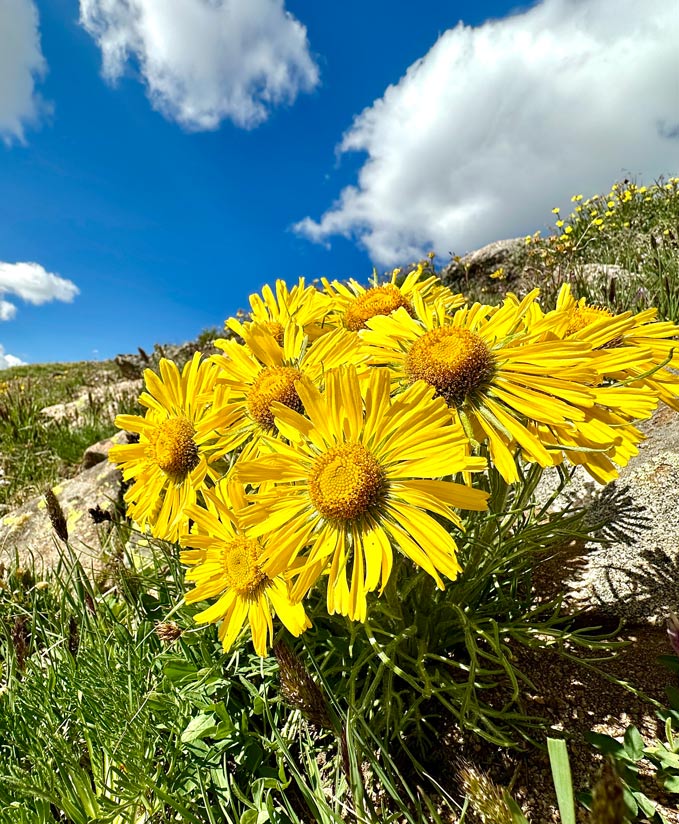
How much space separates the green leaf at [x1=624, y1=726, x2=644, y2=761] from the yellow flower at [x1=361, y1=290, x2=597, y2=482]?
72cm

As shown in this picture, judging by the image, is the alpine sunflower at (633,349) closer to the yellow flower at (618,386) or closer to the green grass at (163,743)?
the yellow flower at (618,386)

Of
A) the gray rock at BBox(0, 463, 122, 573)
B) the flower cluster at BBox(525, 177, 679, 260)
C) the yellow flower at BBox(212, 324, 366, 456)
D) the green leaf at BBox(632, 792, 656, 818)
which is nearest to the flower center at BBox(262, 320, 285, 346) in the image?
the yellow flower at BBox(212, 324, 366, 456)

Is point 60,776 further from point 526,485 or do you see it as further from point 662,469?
point 662,469

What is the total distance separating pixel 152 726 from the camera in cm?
136

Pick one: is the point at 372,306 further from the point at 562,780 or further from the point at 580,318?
the point at 562,780

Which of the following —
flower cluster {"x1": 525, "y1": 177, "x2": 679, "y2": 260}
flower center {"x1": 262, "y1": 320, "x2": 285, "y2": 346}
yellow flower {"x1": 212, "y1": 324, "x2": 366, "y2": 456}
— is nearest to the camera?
yellow flower {"x1": 212, "y1": 324, "x2": 366, "y2": 456}

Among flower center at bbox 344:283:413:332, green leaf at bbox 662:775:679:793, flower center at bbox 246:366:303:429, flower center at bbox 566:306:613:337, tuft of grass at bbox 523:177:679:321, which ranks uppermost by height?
tuft of grass at bbox 523:177:679:321

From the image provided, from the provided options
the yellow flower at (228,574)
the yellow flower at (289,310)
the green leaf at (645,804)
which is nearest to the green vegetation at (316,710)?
the green leaf at (645,804)

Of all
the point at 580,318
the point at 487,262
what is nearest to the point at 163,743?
the point at 580,318

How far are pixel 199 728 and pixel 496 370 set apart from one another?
1.24 m

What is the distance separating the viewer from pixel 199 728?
4.26 ft

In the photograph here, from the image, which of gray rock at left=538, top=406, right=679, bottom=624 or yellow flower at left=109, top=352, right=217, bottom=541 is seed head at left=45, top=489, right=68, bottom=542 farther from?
gray rock at left=538, top=406, right=679, bottom=624

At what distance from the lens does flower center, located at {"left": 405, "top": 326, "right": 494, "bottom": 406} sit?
0.97 meters

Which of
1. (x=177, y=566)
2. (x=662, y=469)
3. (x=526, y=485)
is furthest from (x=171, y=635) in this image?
(x=662, y=469)
